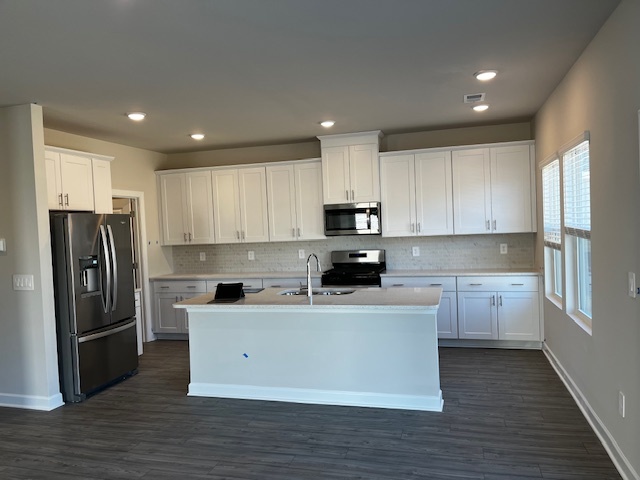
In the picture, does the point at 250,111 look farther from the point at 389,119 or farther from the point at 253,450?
the point at 253,450

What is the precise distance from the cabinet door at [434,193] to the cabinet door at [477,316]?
32.0 inches

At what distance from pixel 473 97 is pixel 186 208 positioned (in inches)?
157

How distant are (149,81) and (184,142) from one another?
2.60m

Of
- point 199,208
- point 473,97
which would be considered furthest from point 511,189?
point 199,208

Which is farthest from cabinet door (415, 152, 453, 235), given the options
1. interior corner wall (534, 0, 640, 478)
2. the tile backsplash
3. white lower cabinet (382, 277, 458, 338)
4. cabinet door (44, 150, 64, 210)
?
cabinet door (44, 150, 64, 210)

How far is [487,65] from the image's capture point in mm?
3510

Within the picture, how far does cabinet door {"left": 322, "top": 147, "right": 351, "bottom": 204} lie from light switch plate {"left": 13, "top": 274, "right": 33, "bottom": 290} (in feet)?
10.7

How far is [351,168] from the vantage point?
19.4 ft

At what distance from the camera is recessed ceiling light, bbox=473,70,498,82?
12.0ft

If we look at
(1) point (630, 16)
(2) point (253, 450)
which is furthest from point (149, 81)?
(1) point (630, 16)

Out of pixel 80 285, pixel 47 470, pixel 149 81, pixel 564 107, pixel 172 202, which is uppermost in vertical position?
pixel 149 81

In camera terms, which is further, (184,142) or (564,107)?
(184,142)

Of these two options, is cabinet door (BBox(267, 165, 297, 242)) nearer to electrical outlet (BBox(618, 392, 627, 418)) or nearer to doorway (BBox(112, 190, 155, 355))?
doorway (BBox(112, 190, 155, 355))

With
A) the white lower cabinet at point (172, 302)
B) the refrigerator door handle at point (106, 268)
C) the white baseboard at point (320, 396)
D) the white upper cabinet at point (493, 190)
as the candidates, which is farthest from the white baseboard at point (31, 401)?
the white upper cabinet at point (493, 190)
